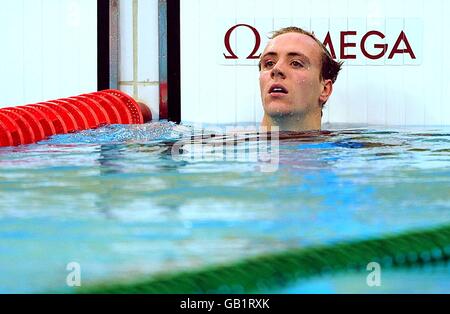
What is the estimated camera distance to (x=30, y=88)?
316 inches

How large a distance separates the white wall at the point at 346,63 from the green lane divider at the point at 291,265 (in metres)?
5.40

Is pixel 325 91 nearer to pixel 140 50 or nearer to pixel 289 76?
pixel 289 76

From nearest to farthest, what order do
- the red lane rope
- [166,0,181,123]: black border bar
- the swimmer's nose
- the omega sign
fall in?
1. the red lane rope
2. the swimmer's nose
3. the omega sign
4. [166,0,181,123]: black border bar

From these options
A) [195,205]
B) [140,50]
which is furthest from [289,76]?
[195,205]

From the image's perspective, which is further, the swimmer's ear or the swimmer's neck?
the swimmer's ear

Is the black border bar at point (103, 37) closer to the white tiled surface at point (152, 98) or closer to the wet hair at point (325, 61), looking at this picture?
the white tiled surface at point (152, 98)

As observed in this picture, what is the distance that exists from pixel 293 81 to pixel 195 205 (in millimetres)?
3739

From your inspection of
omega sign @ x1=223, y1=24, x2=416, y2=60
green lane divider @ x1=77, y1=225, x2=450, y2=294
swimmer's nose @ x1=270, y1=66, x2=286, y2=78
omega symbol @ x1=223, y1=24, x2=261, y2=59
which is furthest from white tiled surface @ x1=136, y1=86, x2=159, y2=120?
green lane divider @ x1=77, y1=225, x2=450, y2=294

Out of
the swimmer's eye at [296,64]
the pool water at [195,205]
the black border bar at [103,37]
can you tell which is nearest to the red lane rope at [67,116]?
the black border bar at [103,37]

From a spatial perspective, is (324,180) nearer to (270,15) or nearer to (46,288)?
(46,288)

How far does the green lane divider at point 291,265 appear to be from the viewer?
6.34 feet

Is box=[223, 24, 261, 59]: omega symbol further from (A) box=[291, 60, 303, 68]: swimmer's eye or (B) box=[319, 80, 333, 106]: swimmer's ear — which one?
(A) box=[291, 60, 303, 68]: swimmer's eye

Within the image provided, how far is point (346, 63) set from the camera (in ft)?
24.7

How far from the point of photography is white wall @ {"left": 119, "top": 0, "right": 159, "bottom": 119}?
7820 mm
